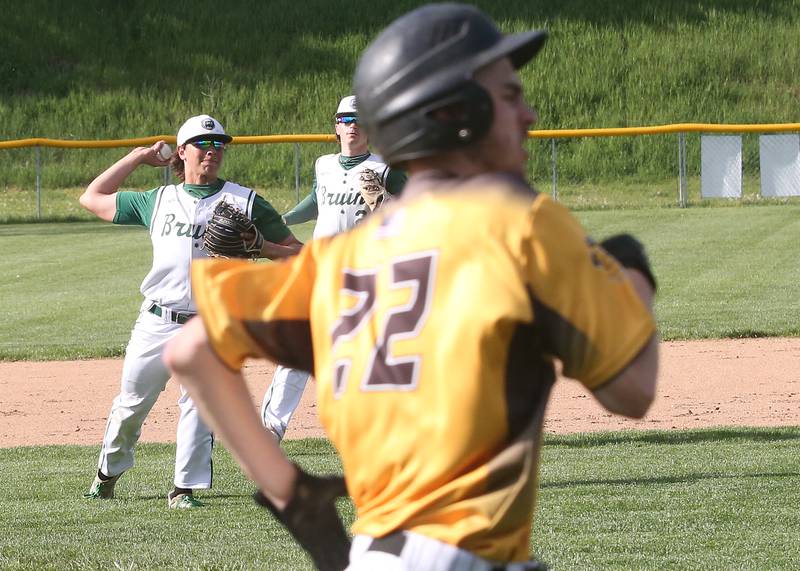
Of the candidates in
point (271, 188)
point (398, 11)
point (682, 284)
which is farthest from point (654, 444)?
point (398, 11)

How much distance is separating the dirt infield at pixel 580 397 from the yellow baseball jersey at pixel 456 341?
7678 mm

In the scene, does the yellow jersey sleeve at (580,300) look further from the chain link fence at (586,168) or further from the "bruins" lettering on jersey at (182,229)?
the chain link fence at (586,168)

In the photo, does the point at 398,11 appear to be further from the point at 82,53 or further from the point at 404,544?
the point at 404,544

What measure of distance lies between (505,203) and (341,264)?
0.32 meters

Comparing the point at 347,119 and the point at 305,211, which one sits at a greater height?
the point at 347,119

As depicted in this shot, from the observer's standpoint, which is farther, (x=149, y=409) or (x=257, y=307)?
(x=149, y=409)

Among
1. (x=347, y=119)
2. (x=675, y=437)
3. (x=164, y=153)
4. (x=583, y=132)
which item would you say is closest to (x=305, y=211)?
(x=347, y=119)

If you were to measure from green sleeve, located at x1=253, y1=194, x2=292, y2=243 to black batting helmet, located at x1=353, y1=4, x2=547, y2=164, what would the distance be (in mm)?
5222

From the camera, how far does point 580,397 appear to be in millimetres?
11219

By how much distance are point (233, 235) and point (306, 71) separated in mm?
32585

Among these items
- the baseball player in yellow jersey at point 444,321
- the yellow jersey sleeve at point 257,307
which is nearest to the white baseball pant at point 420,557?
the baseball player in yellow jersey at point 444,321

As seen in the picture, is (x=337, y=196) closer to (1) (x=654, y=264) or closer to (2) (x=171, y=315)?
(2) (x=171, y=315)

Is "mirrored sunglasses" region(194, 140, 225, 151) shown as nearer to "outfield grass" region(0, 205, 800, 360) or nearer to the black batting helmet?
the black batting helmet

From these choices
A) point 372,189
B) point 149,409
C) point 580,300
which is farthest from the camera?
point 372,189
